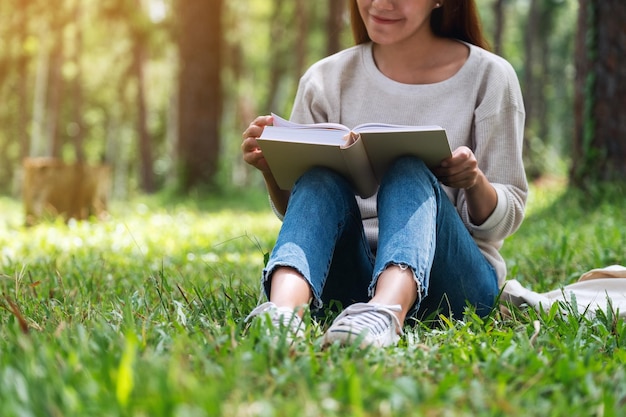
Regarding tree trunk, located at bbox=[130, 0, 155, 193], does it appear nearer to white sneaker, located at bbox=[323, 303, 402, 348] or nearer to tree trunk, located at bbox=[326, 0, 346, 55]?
tree trunk, located at bbox=[326, 0, 346, 55]

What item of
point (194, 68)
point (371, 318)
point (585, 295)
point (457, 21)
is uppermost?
point (457, 21)

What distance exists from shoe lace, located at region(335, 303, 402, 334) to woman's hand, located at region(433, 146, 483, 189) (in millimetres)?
530

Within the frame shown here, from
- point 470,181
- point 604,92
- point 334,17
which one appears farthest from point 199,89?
point 470,181

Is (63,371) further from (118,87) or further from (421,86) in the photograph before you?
(118,87)

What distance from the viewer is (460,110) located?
2.97 m

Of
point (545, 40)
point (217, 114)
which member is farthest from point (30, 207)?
point (545, 40)

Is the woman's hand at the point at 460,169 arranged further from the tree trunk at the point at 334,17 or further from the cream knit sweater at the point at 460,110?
the tree trunk at the point at 334,17

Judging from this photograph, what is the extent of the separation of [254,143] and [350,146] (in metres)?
0.42

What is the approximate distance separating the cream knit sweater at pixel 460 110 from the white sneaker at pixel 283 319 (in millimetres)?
717

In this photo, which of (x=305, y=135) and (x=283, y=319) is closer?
(x=283, y=319)

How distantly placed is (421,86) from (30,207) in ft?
18.4

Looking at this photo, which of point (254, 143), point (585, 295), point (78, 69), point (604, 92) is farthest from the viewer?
point (78, 69)

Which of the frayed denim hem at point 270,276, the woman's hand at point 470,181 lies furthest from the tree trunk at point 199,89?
the frayed denim hem at point 270,276

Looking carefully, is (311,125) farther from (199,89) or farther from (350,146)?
(199,89)
